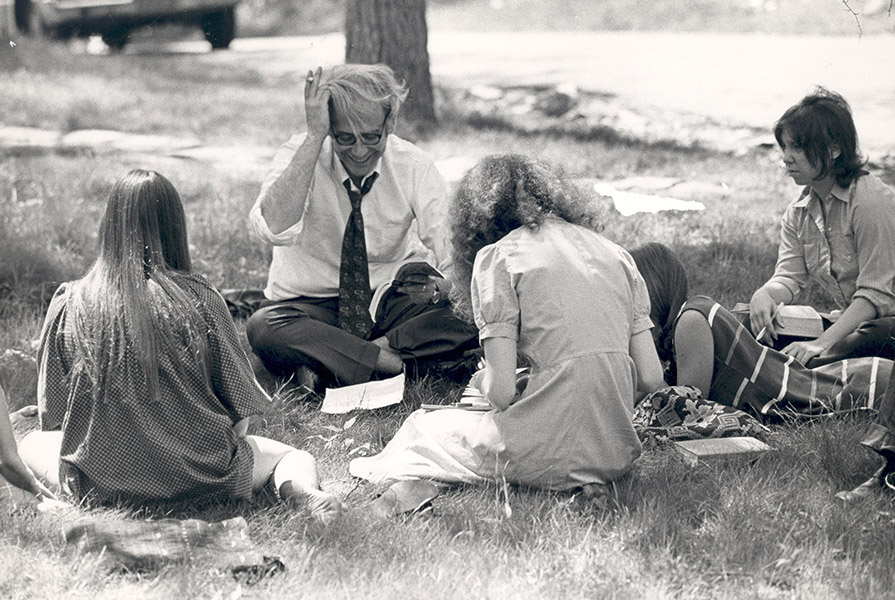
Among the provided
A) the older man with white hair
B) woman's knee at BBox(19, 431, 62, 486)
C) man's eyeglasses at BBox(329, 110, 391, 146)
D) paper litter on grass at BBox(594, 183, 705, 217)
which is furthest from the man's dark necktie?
paper litter on grass at BBox(594, 183, 705, 217)

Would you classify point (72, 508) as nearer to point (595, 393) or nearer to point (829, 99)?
point (595, 393)

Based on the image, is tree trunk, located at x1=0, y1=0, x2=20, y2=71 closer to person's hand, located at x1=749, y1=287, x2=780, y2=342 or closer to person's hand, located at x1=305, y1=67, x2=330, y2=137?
person's hand, located at x1=305, y1=67, x2=330, y2=137

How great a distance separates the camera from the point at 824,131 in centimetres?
402

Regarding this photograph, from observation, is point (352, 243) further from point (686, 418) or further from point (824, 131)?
point (824, 131)

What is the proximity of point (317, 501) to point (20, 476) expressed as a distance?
843 mm

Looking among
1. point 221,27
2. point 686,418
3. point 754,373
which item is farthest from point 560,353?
point 221,27

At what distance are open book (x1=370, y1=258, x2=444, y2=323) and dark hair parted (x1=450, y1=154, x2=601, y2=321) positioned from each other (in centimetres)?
129

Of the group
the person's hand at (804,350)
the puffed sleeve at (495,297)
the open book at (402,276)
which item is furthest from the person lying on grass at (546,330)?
the open book at (402,276)

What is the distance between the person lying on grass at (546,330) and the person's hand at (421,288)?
45.3 inches

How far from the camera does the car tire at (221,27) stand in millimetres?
14242

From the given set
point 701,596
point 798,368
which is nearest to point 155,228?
point 701,596

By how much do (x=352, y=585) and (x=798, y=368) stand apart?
1.92 m

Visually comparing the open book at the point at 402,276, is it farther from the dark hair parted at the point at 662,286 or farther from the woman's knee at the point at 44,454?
the woman's knee at the point at 44,454

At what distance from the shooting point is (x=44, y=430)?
3.33 m
